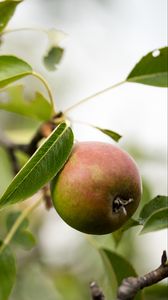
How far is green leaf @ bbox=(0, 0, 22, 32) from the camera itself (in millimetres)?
1463

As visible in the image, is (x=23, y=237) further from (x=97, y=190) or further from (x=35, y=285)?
(x=35, y=285)

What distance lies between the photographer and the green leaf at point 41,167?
3.72ft

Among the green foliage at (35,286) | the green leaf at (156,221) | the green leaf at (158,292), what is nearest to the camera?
the green leaf at (156,221)

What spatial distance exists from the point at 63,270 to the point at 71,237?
0.35 m

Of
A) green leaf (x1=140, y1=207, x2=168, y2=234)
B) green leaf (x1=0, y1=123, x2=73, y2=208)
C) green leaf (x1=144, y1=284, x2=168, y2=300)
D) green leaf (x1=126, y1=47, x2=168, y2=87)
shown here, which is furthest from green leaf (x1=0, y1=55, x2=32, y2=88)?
green leaf (x1=144, y1=284, x2=168, y2=300)

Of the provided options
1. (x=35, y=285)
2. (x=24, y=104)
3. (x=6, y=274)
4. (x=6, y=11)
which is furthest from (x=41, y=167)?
(x=35, y=285)

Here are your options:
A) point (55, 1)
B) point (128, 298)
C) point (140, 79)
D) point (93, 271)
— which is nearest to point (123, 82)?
point (140, 79)

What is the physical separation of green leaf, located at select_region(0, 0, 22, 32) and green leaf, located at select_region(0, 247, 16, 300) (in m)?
0.51

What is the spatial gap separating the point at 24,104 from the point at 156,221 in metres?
0.64

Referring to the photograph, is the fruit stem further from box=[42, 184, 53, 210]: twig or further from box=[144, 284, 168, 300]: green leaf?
box=[144, 284, 168, 300]: green leaf

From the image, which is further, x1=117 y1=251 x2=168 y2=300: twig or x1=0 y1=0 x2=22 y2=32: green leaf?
x1=0 y1=0 x2=22 y2=32: green leaf

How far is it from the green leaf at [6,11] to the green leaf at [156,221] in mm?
558

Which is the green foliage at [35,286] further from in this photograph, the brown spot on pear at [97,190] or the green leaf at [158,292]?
the brown spot on pear at [97,190]

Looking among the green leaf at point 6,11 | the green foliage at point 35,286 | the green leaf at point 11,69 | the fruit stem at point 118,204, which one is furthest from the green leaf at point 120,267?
the green foliage at point 35,286
